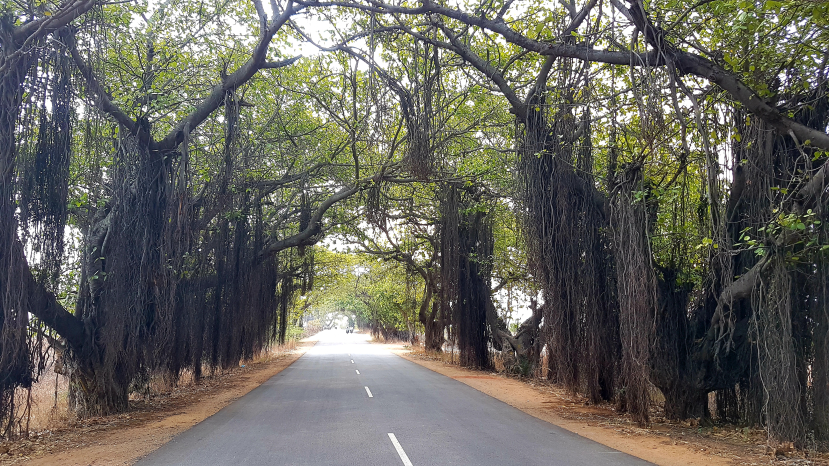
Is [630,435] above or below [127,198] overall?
below

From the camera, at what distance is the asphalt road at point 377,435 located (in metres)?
6.75

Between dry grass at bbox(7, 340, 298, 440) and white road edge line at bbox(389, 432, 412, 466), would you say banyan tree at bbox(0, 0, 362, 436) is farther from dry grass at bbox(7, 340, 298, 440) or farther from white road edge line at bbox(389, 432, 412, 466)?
white road edge line at bbox(389, 432, 412, 466)

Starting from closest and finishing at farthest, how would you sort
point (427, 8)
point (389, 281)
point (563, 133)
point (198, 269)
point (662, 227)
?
point (427, 8), point (563, 133), point (662, 227), point (198, 269), point (389, 281)

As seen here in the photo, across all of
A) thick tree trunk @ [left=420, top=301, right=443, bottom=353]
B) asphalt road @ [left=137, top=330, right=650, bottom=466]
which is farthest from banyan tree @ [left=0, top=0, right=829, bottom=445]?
thick tree trunk @ [left=420, top=301, right=443, bottom=353]

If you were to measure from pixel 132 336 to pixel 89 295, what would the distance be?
1262 millimetres

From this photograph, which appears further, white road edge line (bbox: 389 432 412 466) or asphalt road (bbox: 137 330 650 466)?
asphalt road (bbox: 137 330 650 466)

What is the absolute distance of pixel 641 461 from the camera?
6824 millimetres

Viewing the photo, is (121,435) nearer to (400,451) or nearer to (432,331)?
(400,451)

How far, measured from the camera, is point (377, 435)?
8.20 m

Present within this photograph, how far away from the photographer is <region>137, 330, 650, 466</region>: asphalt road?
6.75 m

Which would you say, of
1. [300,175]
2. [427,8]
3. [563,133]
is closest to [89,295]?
[300,175]

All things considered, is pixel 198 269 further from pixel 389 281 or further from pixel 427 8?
pixel 389 281

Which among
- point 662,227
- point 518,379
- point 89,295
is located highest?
point 662,227

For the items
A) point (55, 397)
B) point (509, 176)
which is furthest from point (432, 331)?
point (55, 397)
